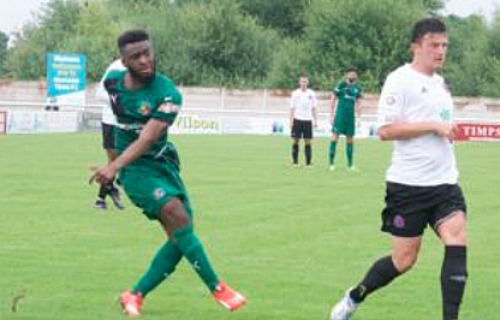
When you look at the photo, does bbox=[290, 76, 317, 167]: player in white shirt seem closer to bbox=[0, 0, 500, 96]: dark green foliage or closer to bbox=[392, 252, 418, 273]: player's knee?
bbox=[392, 252, 418, 273]: player's knee

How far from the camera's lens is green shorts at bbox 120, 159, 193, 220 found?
339 inches

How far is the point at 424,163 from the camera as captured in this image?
8.16 metres

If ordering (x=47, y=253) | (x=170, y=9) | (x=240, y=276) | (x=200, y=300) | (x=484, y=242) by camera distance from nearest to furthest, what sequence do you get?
(x=200, y=300) < (x=240, y=276) < (x=47, y=253) < (x=484, y=242) < (x=170, y=9)

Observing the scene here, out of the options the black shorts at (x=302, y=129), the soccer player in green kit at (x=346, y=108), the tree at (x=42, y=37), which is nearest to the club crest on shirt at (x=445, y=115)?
the soccer player in green kit at (x=346, y=108)

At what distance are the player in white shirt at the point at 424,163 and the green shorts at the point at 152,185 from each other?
1535 millimetres

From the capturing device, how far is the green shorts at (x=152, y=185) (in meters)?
8.62

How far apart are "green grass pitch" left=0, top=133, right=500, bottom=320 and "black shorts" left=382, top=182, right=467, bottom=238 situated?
3.40 ft

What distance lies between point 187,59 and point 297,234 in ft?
206

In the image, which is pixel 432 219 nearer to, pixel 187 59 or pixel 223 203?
pixel 223 203

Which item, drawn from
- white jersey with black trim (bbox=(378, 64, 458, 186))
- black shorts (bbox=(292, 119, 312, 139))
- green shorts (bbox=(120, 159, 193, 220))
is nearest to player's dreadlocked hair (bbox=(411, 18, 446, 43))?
white jersey with black trim (bbox=(378, 64, 458, 186))

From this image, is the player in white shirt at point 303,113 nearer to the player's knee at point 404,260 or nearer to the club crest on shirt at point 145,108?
the club crest on shirt at point 145,108

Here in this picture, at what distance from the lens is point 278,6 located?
90188 mm

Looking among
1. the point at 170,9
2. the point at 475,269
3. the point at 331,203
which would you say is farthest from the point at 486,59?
the point at 475,269

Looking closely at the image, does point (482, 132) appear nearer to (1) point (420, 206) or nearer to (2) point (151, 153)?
(2) point (151, 153)
